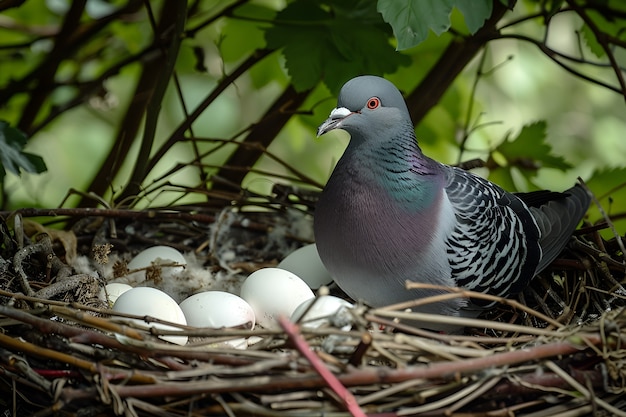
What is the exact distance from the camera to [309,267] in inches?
92.4

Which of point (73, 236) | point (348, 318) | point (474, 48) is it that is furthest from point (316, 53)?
point (348, 318)

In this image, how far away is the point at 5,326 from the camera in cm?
162

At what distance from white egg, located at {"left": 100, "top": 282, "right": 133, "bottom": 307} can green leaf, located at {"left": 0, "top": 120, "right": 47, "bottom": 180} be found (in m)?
0.38

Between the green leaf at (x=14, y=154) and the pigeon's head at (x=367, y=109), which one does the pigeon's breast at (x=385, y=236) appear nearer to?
the pigeon's head at (x=367, y=109)

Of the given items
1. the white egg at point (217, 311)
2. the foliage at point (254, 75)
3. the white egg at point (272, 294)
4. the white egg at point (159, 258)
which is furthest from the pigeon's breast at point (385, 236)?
the white egg at point (159, 258)

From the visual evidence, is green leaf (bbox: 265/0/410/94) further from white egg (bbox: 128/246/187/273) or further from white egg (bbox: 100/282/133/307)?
white egg (bbox: 100/282/133/307)

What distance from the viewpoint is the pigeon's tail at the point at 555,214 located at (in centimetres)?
222

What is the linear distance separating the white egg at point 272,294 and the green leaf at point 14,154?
0.67m

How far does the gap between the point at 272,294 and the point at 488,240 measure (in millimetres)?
564

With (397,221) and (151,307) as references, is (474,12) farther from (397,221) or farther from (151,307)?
(151,307)

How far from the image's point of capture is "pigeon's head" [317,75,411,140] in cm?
192

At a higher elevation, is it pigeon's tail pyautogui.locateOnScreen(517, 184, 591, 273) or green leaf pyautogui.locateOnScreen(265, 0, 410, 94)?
green leaf pyautogui.locateOnScreen(265, 0, 410, 94)

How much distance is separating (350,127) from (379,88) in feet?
0.38

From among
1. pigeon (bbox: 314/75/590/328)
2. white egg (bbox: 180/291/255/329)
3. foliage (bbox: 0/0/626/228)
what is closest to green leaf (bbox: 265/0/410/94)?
foliage (bbox: 0/0/626/228)
